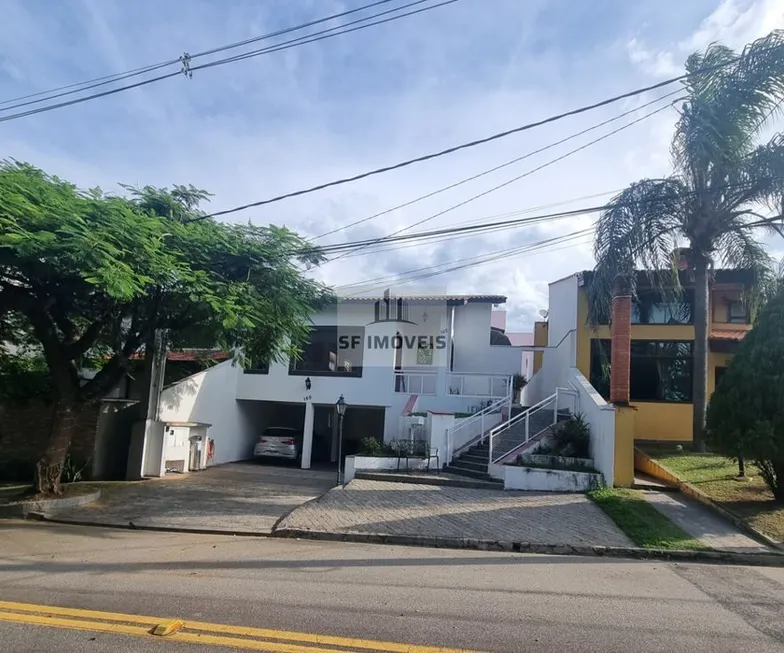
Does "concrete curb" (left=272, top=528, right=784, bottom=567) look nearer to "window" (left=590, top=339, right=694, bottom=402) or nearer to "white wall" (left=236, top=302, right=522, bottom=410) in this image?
"white wall" (left=236, top=302, right=522, bottom=410)

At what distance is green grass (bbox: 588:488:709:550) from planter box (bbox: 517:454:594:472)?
3.35 feet

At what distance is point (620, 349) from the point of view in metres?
12.5

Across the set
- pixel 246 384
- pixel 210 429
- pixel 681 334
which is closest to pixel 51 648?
pixel 210 429

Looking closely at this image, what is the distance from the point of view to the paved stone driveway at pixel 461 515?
862 centimetres

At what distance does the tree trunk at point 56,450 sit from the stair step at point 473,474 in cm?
835

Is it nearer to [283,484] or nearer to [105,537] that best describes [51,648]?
[105,537]

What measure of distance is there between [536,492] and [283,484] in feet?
20.1

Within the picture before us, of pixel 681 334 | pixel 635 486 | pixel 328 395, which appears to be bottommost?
pixel 635 486

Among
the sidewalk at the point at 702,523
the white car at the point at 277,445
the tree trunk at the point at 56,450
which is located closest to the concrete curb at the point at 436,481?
the sidewalk at the point at 702,523

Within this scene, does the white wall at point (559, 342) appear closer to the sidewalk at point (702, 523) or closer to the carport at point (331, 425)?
the carport at point (331, 425)

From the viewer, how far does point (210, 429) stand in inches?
699

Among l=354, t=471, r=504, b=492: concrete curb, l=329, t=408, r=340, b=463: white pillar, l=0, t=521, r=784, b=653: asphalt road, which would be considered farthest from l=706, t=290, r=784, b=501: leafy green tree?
l=329, t=408, r=340, b=463: white pillar

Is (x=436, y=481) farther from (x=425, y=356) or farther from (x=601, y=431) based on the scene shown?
(x=425, y=356)

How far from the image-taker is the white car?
19.2 meters
